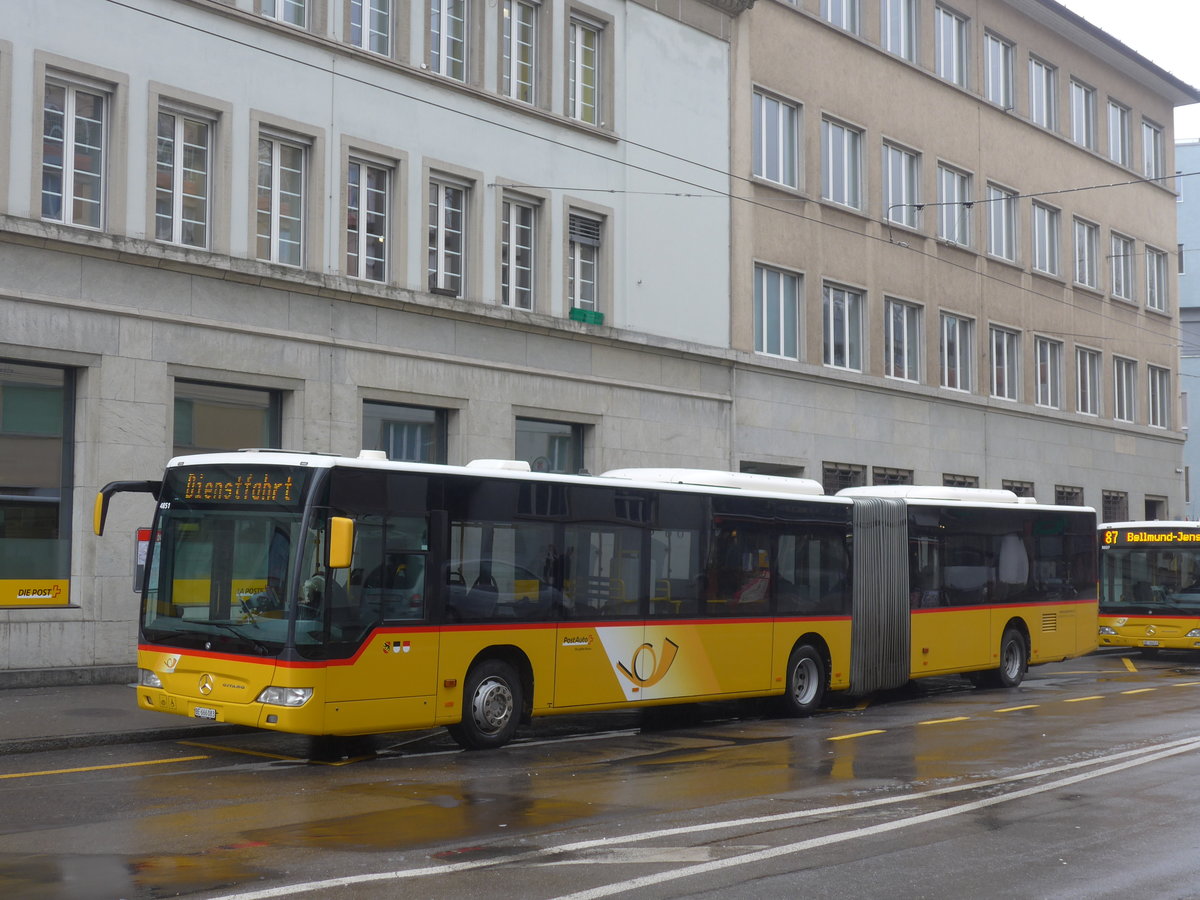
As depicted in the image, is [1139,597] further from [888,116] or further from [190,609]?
[190,609]

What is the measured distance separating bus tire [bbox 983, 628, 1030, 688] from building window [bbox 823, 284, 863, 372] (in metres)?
10.9

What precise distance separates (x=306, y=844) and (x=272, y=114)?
1405cm

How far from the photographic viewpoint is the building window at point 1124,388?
4344 centimetres

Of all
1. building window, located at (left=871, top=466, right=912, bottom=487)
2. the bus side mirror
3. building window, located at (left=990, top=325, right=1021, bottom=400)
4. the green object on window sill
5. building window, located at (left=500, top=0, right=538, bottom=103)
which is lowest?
the bus side mirror

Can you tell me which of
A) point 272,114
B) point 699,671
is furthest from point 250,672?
point 272,114

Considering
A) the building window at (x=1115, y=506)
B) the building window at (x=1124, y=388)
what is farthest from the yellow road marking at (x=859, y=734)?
the building window at (x=1124, y=388)

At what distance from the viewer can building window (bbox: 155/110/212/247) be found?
771 inches

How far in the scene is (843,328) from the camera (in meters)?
32.5

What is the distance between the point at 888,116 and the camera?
3403cm

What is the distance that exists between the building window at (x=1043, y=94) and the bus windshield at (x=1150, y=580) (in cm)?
1553

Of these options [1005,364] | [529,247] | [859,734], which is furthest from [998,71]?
[859,734]

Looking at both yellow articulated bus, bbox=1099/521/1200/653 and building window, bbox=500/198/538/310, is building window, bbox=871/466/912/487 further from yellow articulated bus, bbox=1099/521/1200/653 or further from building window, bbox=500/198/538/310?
building window, bbox=500/198/538/310

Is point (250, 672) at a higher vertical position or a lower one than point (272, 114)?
lower

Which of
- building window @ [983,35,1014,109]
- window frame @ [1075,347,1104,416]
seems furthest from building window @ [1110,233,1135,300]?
building window @ [983,35,1014,109]
